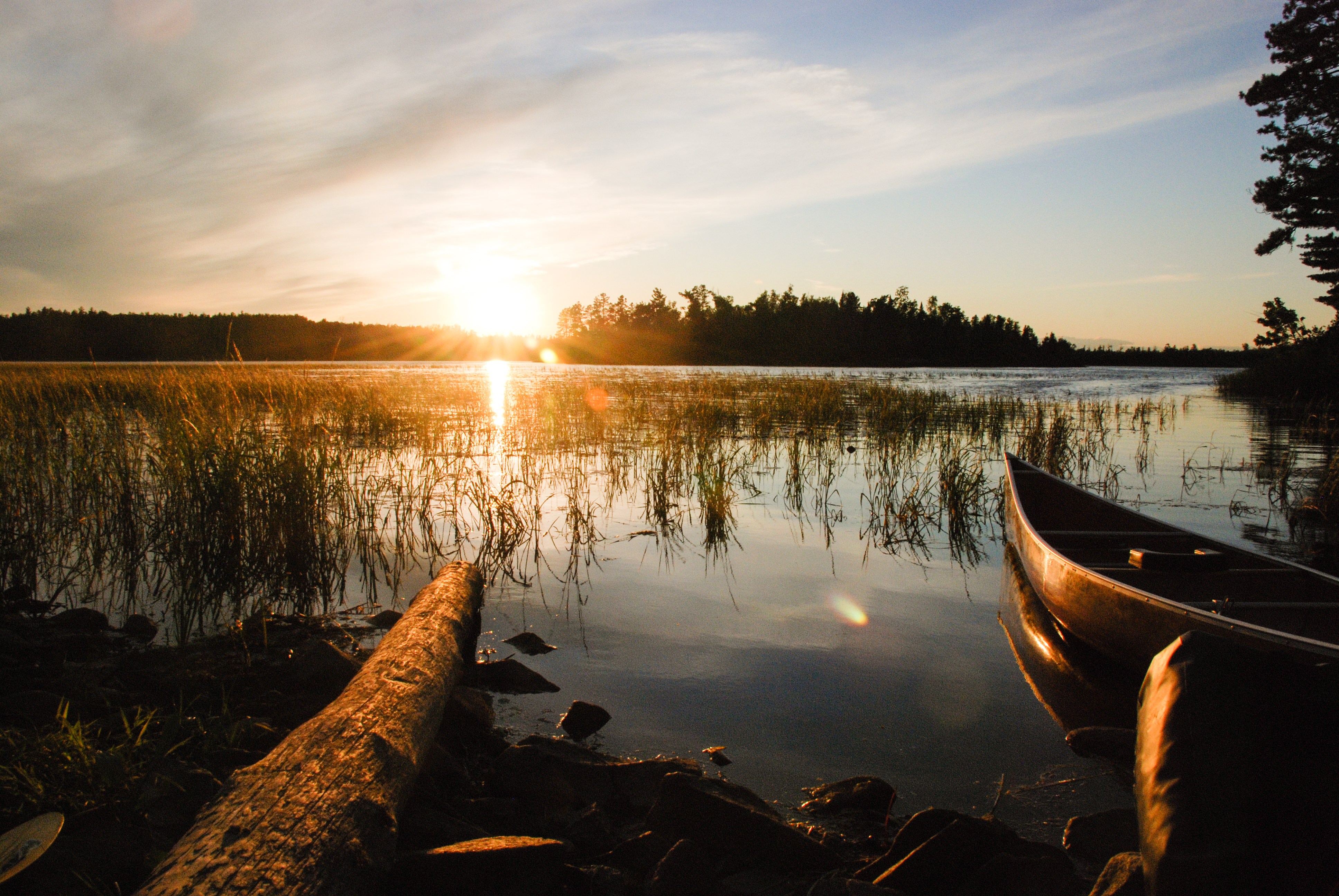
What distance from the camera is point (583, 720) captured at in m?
3.71

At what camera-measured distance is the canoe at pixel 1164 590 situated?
385cm

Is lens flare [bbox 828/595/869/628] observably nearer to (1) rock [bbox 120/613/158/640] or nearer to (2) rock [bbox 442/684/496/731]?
(2) rock [bbox 442/684/496/731]

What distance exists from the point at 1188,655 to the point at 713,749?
212 centimetres

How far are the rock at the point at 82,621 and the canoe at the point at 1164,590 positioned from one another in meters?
6.40

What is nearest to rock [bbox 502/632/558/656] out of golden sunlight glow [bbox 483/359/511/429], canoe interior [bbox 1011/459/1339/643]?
canoe interior [bbox 1011/459/1339/643]

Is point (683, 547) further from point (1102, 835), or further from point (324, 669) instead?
point (1102, 835)

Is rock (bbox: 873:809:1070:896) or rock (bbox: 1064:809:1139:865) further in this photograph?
rock (bbox: 1064:809:1139:865)

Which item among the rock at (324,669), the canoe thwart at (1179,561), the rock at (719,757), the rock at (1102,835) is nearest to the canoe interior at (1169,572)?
the canoe thwart at (1179,561)

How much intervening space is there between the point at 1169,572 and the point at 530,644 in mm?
4377

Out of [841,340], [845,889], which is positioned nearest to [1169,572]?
[845,889]

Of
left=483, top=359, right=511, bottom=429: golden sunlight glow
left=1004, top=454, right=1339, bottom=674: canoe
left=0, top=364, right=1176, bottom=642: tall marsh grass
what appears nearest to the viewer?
left=1004, top=454, right=1339, bottom=674: canoe

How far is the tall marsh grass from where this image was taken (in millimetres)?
5898

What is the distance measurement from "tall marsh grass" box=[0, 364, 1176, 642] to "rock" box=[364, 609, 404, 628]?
0.63 m

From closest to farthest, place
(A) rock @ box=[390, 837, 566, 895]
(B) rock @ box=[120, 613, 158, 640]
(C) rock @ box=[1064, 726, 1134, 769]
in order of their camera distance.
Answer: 1. (A) rock @ box=[390, 837, 566, 895]
2. (C) rock @ box=[1064, 726, 1134, 769]
3. (B) rock @ box=[120, 613, 158, 640]
